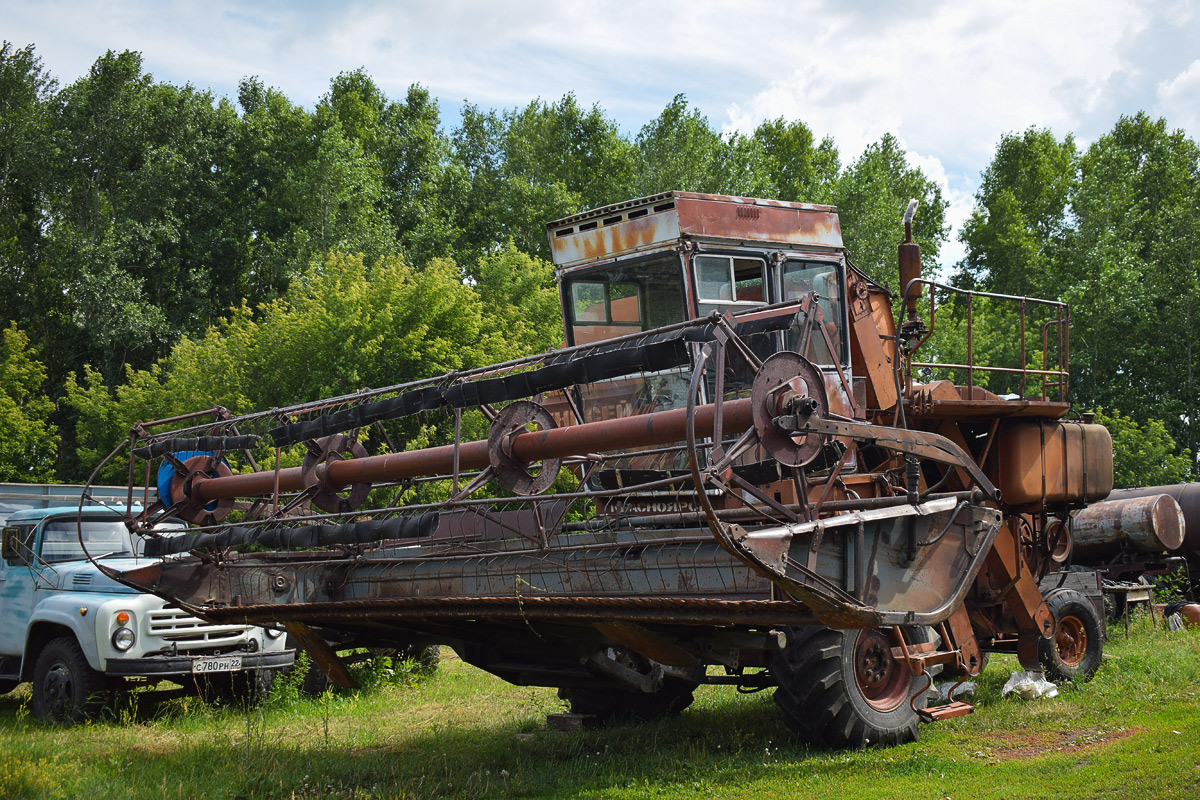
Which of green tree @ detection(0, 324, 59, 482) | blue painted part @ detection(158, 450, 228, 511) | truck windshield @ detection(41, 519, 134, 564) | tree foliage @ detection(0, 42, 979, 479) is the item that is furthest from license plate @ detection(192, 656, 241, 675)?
green tree @ detection(0, 324, 59, 482)

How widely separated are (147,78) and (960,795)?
39535mm

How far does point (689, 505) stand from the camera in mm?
7438

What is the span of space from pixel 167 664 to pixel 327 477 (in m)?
4.01

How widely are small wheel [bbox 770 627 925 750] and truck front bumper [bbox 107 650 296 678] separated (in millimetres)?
5800

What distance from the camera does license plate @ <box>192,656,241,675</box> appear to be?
33.8 feet

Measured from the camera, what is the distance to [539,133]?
44.8 m

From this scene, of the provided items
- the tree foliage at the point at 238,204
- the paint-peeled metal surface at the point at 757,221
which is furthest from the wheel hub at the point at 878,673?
the tree foliage at the point at 238,204

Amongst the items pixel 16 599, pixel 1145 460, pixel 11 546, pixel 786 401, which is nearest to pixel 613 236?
pixel 786 401

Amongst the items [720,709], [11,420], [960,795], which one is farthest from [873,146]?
[960,795]

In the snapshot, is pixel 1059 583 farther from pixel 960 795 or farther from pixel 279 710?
pixel 279 710

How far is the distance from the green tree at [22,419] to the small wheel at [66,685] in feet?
74.1

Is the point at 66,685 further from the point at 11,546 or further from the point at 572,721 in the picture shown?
the point at 572,721

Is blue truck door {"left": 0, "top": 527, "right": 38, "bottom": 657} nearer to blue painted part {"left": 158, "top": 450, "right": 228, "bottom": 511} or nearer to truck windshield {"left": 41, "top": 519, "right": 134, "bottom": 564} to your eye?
truck windshield {"left": 41, "top": 519, "right": 134, "bottom": 564}

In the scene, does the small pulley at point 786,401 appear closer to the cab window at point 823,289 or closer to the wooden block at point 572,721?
the cab window at point 823,289
